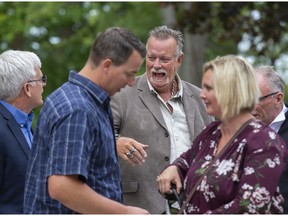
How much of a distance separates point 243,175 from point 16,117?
6.51 feet

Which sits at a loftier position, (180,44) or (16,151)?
(180,44)

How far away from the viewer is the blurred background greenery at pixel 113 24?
640 inches

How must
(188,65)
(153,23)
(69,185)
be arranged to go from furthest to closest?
(153,23) → (188,65) → (69,185)

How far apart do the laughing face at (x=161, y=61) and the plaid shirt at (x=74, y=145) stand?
59.3 inches

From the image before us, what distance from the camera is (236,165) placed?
12.9 ft

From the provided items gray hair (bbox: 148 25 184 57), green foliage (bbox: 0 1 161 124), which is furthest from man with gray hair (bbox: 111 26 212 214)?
green foliage (bbox: 0 1 161 124)

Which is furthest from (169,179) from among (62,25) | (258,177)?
(62,25)

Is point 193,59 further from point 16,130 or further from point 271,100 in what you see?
point 16,130

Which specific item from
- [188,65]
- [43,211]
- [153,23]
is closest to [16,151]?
[43,211]

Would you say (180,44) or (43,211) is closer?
(43,211)

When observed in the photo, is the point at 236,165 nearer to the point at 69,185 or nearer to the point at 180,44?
the point at 69,185

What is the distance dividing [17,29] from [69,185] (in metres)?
20.9

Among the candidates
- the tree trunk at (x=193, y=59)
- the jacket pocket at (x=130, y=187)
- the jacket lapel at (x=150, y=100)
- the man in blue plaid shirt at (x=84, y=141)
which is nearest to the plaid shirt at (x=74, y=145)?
the man in blue plaid shirt at (x=84, y=141)

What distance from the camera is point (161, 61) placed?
5641mm
